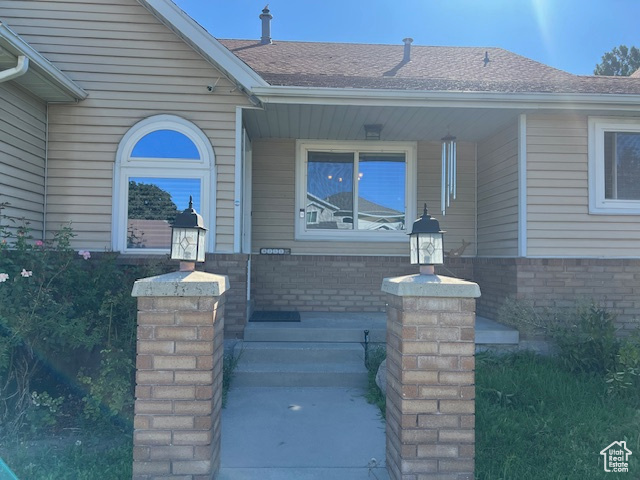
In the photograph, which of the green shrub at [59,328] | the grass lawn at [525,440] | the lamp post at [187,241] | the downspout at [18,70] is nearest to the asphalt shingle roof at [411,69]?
the downspout at [18,70]

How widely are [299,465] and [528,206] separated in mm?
4267

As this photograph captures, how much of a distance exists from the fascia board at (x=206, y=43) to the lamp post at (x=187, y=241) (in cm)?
296

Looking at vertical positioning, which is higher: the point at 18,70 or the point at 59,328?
the point at 18,70

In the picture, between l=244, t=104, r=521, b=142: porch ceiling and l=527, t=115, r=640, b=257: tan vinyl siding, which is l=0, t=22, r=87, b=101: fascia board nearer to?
l=244, t=104, r=521, b=142: porch ceiling

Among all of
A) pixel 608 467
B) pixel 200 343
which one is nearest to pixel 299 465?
pixel 200 343

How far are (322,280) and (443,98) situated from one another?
10.2ft

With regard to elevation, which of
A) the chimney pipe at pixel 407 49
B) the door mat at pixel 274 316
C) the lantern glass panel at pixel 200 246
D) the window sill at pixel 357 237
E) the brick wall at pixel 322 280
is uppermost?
the chimney pipe at pixel 407 49

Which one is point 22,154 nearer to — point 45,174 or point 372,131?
point 45,174

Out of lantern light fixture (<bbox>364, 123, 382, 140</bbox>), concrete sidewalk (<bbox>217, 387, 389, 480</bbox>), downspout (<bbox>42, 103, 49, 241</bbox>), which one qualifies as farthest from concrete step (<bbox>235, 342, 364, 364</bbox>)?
lantern light fixture (<bbox>364, 123, 382, 140</bbox>)

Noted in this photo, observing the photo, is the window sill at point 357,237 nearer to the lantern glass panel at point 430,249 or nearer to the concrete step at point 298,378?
the concrete step at point 298,378

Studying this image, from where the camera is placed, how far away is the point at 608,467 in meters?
3.12

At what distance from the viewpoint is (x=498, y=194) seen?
6.51 m

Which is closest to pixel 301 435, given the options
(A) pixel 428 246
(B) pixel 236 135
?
(A) pixel 428 246

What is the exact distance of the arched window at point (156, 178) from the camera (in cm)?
554
